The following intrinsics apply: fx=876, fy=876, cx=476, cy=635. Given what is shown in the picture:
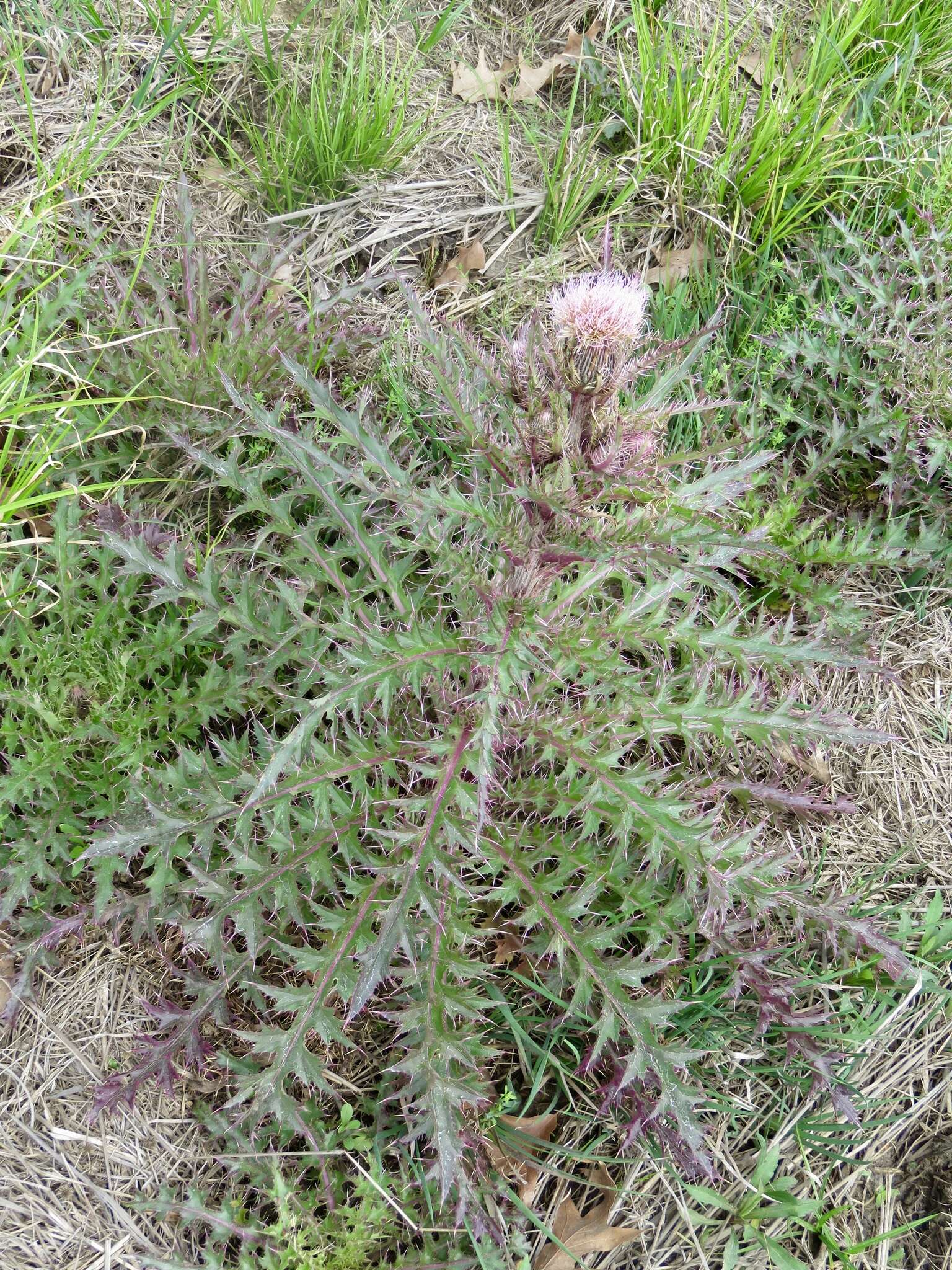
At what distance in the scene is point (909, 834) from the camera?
96.5 inches

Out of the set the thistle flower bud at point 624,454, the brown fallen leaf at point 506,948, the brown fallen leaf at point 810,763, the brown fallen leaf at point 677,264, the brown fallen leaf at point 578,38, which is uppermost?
the brown fallen leaf at point 578,38

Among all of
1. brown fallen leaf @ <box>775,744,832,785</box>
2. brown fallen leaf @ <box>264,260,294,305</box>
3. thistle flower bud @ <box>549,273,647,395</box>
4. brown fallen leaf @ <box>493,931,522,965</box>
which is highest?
thistle flower bud @ <box>549,273,647,395</box>

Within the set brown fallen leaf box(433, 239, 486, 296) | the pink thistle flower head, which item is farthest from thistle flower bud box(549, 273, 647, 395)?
brown fallen leaf box(433, 239, 486, 296)

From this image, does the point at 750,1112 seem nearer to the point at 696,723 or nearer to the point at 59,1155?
the point at 696,723

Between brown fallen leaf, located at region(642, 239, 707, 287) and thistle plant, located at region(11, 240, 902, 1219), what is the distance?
3.31ft

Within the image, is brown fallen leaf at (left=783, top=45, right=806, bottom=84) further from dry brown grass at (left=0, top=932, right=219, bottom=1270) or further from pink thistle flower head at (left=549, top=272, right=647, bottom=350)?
dry brown grass at (left=0, top=932, right=219, bottom=1270)

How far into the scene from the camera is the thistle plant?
183 centimetres

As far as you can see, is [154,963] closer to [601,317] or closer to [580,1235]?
[580,1235]

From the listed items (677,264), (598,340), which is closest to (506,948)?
(598,340)

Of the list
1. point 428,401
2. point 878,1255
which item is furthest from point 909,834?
point 428,401

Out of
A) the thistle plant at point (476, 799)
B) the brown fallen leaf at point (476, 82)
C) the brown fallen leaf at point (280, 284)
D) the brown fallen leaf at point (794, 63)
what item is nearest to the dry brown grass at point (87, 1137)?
the thistle plant at point (476, 799)

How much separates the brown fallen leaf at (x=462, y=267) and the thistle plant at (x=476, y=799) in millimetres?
736

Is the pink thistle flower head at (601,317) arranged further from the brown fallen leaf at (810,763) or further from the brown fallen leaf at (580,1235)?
the brown fallen leaf at (580,1235)

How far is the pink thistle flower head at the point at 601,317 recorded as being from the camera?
1.53 metres
